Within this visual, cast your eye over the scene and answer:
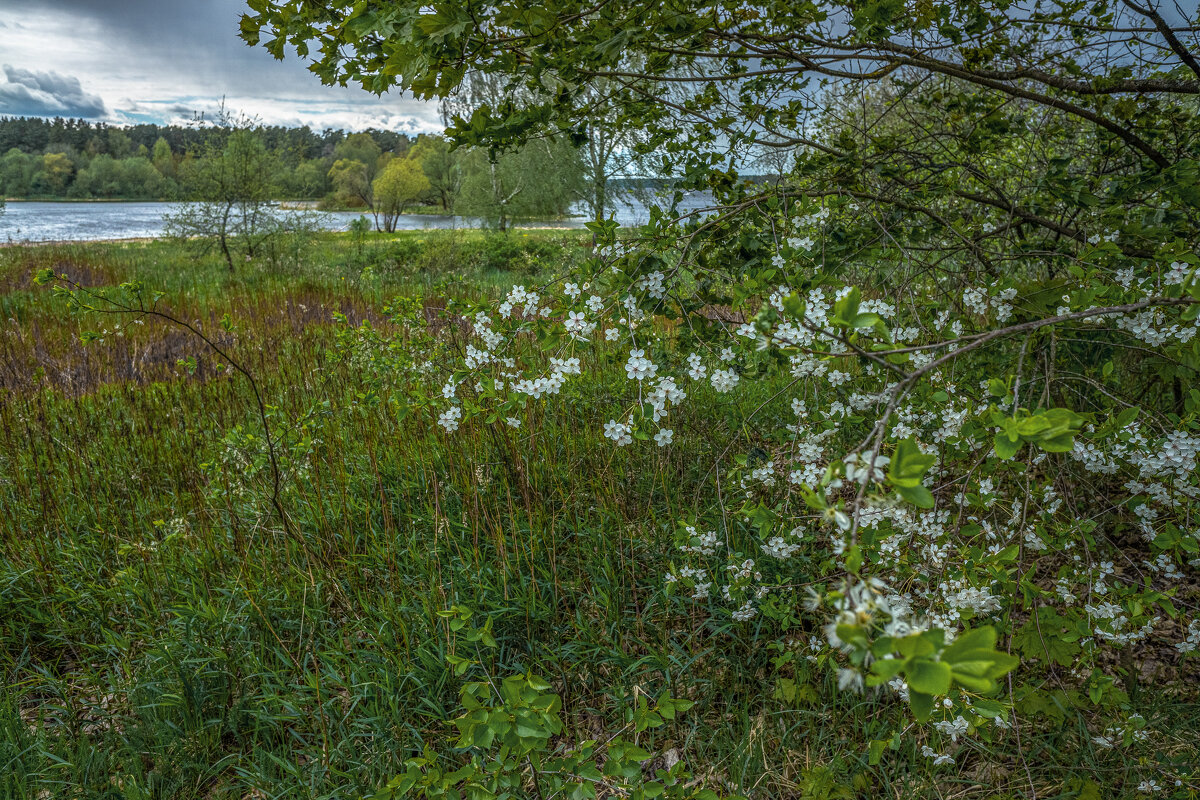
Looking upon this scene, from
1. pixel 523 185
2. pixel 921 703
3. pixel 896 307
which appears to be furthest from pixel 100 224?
pixel 921 703

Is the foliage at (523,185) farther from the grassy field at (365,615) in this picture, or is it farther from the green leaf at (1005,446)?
the green leaf at (1005,446)

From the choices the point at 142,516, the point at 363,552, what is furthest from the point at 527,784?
the point at 142,516

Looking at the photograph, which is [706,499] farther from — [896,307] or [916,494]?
[916,494]

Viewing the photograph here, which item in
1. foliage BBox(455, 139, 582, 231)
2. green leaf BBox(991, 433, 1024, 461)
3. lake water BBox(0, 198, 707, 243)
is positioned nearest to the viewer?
green leaf BBox(991, 433, 1024, 461)

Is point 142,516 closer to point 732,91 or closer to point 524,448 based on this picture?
point 524,448

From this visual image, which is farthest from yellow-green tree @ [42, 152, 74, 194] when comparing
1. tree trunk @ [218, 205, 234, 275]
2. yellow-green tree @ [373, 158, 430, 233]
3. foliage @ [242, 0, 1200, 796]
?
foliage @ [242, 0, 1200, 796]

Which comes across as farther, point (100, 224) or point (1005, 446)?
point (100, 224)

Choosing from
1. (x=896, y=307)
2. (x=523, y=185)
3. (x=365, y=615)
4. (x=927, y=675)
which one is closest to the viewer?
(x=927, y=675)

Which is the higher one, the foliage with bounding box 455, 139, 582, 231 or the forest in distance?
the foliage with bounding box 455, 139, 582, 231

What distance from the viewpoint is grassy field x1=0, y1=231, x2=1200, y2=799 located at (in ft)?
6.69

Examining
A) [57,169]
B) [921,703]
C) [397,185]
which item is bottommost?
[921,703]

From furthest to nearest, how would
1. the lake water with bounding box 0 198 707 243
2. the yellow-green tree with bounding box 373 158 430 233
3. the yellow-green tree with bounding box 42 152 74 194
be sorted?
the yellow-green tree with bounding box 42 152 74 194, the yellow-green tree with bounding box 373 158 430 233, the lake water with bounding box 0 198 707 243

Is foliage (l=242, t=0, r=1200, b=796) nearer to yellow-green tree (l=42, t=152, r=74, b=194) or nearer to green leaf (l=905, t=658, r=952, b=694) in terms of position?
green leaf (l=905, t=658, r=952, b=694)

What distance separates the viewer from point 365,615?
8.51ft
